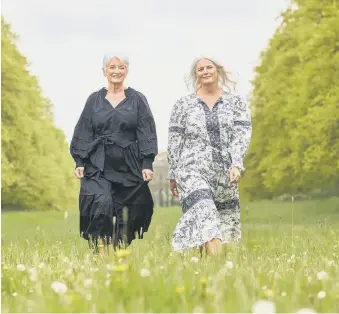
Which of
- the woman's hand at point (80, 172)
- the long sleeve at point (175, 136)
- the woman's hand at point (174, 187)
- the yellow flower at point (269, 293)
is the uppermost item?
the long sleeve at point (175, 136)

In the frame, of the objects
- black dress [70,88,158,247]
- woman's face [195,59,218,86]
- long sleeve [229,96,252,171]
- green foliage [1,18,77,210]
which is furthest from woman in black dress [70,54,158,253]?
green foliage [1,18,77,210]

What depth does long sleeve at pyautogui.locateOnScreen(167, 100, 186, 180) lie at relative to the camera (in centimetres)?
821

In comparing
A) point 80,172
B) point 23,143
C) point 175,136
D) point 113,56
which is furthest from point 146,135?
point 23,143

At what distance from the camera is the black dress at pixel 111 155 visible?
867 cm

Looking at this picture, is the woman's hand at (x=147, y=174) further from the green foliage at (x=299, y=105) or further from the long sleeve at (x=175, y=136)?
the green foliage at (x=299, y=105)

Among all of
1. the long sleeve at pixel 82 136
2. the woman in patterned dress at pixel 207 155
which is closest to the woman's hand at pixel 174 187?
the woman in patterned dress at pixel 207 155

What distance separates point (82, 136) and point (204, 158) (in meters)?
1.50

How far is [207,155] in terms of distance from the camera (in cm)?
809

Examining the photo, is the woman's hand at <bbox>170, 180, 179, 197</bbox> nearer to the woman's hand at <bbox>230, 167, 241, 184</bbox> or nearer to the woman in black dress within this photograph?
the woman in black dress

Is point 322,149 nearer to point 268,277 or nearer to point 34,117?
point 34,117

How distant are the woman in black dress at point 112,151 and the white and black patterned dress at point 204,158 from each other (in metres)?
0.55

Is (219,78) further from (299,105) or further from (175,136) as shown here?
(299,105)

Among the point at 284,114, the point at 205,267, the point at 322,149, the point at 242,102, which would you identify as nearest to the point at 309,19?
the point at 284,114

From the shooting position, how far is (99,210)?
8.62 meters
